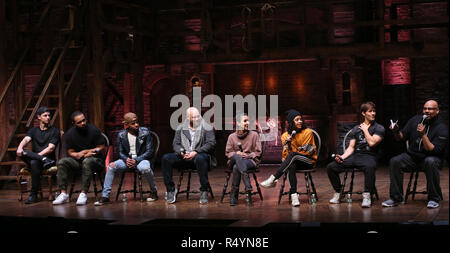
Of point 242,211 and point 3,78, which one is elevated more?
point 3,78

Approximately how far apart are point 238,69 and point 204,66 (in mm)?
1125

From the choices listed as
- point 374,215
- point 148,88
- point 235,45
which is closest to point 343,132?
point 235,45

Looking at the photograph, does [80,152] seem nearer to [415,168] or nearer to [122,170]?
[122,170]

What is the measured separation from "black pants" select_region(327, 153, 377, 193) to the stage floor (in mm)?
254

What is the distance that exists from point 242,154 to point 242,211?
816 millimetres

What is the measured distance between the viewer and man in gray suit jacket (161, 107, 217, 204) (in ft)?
26.2

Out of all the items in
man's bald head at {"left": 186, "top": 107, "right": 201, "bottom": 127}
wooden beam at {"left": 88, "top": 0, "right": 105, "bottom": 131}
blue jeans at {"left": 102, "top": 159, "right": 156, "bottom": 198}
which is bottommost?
blue jeans at {"left": 102, "top": 159, "right": 156, "bottom": 198}

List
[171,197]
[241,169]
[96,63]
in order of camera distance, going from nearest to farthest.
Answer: [241,169], [171,197], [96,63]

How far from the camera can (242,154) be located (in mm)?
7836

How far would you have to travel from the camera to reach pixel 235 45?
14555 millimetres

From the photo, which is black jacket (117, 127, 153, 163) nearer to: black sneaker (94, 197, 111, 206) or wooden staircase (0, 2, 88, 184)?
black sneaker (94, 197, 111, 206)

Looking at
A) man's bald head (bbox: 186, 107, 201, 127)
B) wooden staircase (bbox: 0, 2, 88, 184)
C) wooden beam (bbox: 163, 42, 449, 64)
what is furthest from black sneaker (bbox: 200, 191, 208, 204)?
wooden beam (bbox: 163, 42, 449, 64)

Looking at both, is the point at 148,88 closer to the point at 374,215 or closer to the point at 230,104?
the point at 230,104

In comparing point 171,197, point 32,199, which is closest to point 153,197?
point 171,197
